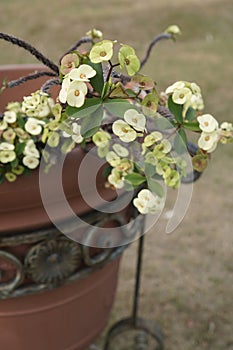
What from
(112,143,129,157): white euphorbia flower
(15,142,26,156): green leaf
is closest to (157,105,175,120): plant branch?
(112,143,129,157): white euphorbia flower

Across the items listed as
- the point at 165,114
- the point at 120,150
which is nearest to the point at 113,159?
the point at 120,150

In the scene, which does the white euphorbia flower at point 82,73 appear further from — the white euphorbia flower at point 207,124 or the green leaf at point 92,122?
the white euphorbia flower at point 207,124

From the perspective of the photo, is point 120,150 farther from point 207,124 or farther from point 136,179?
point 207,124

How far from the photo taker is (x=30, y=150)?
78 cm

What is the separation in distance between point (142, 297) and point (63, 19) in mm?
3615

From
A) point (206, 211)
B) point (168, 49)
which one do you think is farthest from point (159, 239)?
point (168, 49)

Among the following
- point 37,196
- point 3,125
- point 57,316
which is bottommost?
point 57,316

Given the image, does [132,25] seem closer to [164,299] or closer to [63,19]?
[63,19]

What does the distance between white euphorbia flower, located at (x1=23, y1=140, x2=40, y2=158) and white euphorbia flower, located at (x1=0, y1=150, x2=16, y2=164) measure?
19 millimetres

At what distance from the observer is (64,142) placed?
0.81 meters

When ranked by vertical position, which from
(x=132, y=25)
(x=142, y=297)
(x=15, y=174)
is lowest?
(x=142, y=297)

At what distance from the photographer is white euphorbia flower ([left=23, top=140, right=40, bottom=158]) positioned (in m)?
0.78

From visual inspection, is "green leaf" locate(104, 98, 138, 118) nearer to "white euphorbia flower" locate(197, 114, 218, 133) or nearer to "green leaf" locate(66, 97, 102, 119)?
"green leaf" locate(66, 97, 102, 119)

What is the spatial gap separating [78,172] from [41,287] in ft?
0.74
